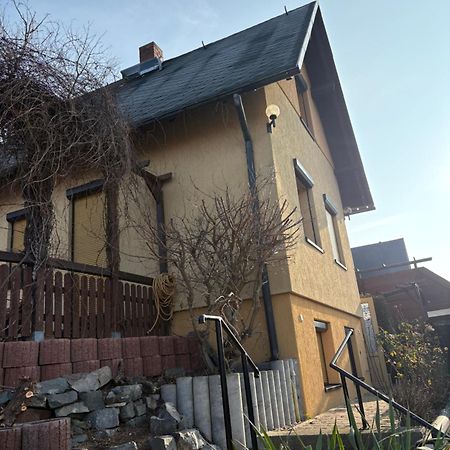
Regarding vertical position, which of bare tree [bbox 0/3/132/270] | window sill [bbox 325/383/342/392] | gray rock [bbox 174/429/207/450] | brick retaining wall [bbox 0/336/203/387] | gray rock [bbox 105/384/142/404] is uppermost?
bare tree [bbox 0/3/132/270]

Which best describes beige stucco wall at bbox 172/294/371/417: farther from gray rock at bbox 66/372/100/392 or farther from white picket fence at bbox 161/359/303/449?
gray rock at bbox 66/372/100/392

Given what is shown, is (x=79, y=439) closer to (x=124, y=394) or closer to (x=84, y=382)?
(x=84, y=382)

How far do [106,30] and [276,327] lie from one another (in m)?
4.41

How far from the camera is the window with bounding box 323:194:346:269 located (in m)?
10.6

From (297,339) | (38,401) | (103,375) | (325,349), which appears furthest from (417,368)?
(38,401)

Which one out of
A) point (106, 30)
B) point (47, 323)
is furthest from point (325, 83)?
point (47, 323)

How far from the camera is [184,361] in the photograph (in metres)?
5.68

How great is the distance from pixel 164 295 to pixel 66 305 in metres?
1.86

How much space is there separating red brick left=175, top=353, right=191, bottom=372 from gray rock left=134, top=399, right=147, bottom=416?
113 cm

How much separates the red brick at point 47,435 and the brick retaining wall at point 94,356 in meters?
1.06

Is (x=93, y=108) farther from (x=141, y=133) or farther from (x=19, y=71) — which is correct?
(x=141, y=133)

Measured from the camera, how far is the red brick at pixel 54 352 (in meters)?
4.11

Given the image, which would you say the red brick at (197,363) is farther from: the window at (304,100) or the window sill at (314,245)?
the window at (304,100)

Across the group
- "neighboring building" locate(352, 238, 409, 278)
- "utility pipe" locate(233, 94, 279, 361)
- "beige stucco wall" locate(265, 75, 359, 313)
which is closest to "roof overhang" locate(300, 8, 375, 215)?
"beige stucco wall" locate(265, 75, 359, 313)
